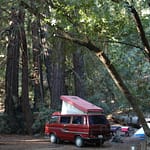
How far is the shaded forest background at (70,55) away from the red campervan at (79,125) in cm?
223

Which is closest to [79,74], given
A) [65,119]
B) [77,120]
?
[65,119]

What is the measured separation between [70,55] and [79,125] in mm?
5511

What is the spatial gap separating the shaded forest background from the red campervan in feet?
7.31

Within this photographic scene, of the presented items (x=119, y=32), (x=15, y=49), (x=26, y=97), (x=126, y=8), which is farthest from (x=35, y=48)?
(x=126, y=8)

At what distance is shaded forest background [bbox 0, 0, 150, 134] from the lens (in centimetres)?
895

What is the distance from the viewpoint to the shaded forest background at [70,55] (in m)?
8.95

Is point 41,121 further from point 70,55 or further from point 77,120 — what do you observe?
point 70,55

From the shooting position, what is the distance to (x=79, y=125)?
Result: 22203 millimetres

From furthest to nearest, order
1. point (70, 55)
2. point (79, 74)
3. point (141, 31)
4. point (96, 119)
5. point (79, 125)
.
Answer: point (79, 74)
point (96, 119)
point (79, 125)
point (70, 55)
point (141, 31)

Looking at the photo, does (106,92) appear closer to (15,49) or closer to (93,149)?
(15,49)

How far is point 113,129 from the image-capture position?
2486 cm

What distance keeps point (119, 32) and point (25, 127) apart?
21.5 m

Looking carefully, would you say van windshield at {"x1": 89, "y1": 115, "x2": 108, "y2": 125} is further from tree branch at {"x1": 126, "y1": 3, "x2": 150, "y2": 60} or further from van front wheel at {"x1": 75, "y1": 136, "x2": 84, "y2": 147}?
tree branch at {"x1": 126, "y1": 3, "x2": 150, "y2": 60}

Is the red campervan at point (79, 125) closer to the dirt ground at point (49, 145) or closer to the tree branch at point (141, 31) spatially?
the dirt ground at point (49, 145)
